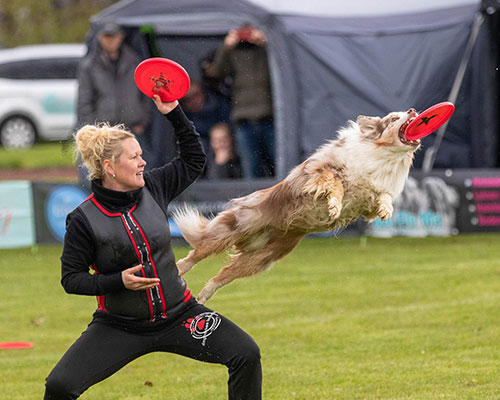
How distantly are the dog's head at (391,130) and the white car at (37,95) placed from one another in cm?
1938

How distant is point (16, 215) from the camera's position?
13.5 metres

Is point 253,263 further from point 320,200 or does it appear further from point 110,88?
point 110,88

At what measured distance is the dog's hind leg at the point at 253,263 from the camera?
6.32m

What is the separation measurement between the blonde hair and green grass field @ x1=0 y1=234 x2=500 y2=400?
8.69 feet

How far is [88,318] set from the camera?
10.2 meters

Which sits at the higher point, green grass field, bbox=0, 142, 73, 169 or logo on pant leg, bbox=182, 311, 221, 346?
logo on pant leg, bbox=182, 311, 221, 346

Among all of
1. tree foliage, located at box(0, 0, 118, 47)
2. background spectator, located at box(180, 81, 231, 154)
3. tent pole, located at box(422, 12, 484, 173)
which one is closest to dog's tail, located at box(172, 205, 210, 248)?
tent pole, located at box(422, 12, 484, 173)

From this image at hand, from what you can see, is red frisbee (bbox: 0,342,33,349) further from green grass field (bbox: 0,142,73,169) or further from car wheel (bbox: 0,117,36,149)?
car wheel (bbox: 0,117,36,149)

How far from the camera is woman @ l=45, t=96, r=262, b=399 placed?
524 cm

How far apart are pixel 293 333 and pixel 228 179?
5.06 m

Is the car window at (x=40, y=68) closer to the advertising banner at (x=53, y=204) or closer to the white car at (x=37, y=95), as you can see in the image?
the white car at (x=37, y=95)

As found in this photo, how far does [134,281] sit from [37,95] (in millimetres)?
20664

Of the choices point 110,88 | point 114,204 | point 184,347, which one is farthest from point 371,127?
point 110,88

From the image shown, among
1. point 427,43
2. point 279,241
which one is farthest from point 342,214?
point 427,43
